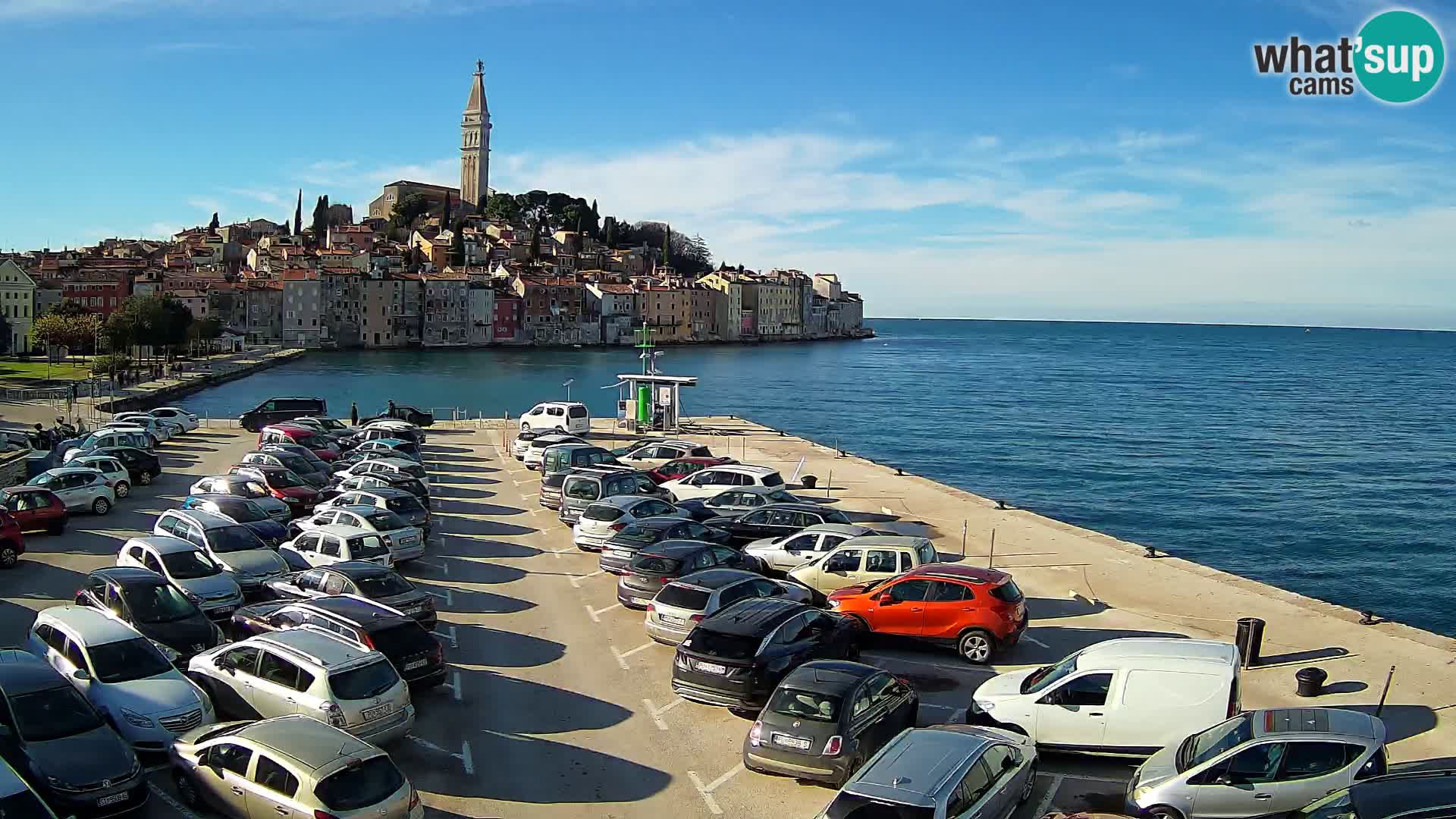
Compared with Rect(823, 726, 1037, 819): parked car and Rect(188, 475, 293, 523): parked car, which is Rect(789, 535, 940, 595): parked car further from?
Rect(188, 475, 293, 523): parked car

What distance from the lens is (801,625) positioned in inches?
512

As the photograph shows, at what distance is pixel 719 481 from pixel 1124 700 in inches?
638

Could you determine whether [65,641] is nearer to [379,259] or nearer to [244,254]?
[379,259]

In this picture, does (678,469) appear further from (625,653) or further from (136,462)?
(625,653)

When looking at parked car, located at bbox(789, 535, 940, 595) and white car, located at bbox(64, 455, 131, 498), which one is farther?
white car, located at bbox(64, 455, 131, 498)

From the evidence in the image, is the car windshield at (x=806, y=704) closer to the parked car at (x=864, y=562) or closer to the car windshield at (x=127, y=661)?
the parked car at (x=864, y=562)

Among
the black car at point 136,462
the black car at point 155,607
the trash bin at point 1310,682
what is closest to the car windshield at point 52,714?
the black car at point 155,607

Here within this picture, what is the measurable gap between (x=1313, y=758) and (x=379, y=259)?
160 m

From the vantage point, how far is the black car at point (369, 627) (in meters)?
12.4

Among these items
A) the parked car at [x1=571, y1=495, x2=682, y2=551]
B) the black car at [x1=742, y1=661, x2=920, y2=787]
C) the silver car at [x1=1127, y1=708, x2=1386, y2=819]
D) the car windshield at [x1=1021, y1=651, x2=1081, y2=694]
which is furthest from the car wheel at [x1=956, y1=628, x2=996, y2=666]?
the parked car at [x1=571, y1=495, x2=682, y2=551]

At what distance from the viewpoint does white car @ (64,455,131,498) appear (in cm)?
2591

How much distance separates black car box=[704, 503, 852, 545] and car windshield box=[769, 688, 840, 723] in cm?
1029

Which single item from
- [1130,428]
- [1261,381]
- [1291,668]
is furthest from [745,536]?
[1261,381]

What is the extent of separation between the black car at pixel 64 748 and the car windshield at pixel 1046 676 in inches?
322
